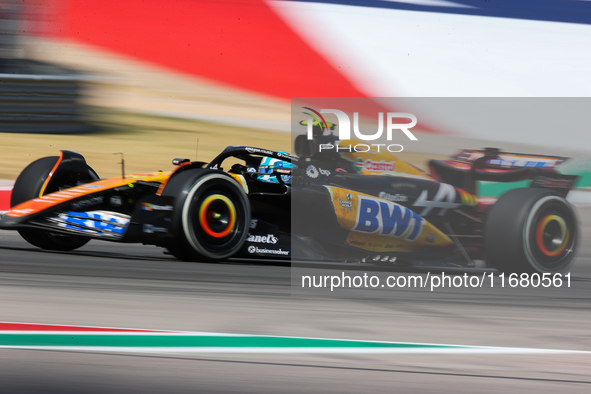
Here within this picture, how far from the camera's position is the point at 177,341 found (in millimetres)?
3027

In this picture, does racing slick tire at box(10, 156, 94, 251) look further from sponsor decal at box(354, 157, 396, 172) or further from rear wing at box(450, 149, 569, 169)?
rear wing at box(450, 149, 569, 169)

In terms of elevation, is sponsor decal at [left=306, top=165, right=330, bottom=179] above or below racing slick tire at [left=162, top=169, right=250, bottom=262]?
above

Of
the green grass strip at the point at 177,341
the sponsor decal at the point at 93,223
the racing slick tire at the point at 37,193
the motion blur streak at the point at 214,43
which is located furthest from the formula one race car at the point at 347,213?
the motion blur streak at the point at 214,43

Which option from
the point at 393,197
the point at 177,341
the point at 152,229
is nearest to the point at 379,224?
the point at 393,197

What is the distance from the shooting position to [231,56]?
15391 mm

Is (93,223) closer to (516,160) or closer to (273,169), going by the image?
(273,169)

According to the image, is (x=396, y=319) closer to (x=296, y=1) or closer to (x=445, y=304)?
(x=445, y=304)

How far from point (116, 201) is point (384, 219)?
205 cm

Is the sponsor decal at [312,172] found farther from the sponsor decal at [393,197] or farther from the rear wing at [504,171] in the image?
the rear wing at [504,171]

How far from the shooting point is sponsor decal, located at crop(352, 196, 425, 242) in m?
5.18

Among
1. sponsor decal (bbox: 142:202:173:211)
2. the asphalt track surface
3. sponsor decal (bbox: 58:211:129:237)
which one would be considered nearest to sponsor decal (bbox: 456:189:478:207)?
the asphalt track surface

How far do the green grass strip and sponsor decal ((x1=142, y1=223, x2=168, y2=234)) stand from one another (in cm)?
213

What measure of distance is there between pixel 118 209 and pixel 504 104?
12758 millimetres

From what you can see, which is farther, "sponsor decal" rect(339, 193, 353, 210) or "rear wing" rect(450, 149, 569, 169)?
"rear wing" rect(450, 149, 569, 169)
